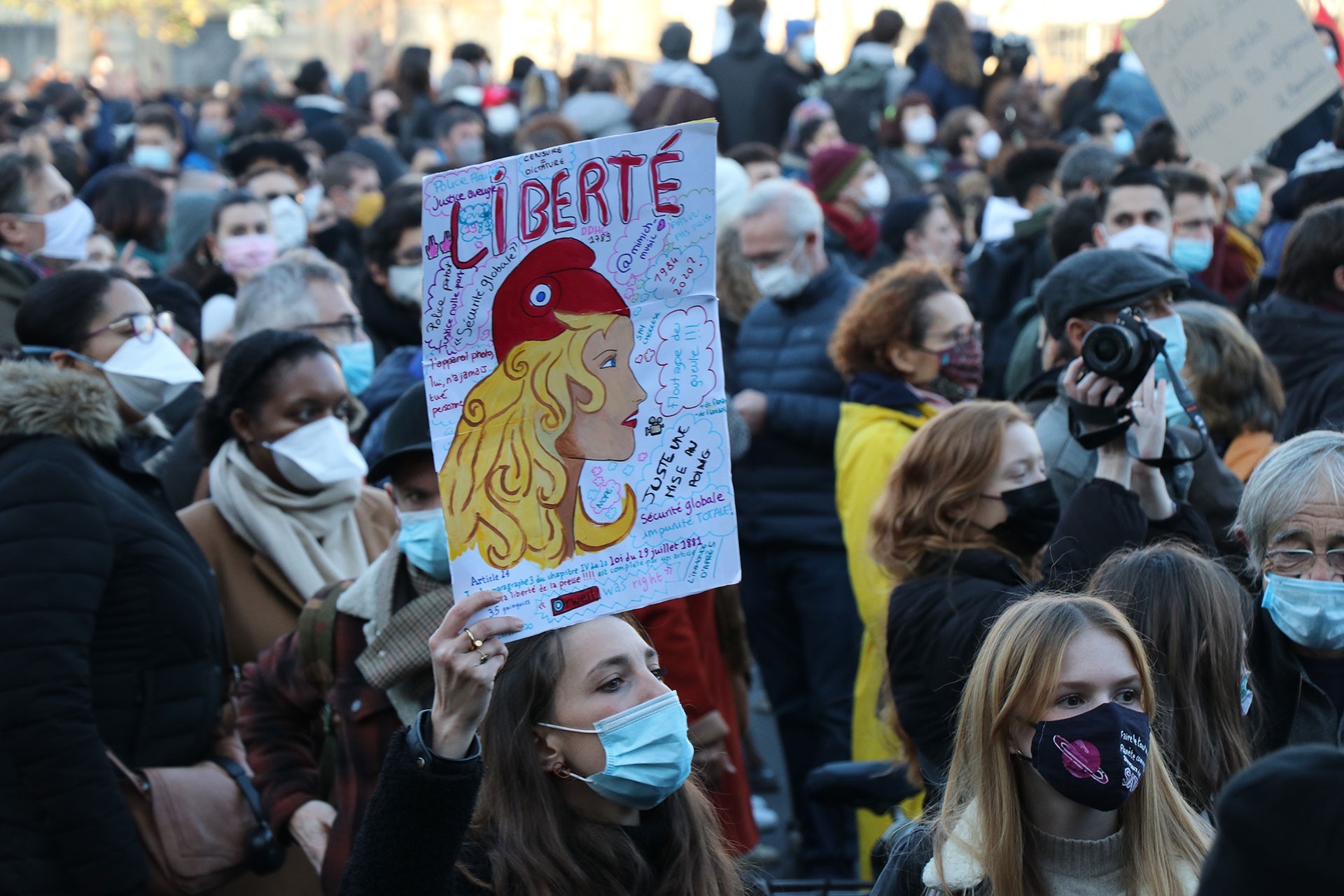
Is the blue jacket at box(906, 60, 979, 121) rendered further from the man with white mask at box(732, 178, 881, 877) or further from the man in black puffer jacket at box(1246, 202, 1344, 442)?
the man in black puffer jacket at box(1246, 202, 1344, 442)

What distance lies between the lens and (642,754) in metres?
2.73

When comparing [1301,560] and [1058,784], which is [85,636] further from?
[1301,560]

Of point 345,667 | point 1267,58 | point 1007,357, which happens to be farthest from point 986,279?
point 345,667

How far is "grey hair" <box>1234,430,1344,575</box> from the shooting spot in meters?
3.25

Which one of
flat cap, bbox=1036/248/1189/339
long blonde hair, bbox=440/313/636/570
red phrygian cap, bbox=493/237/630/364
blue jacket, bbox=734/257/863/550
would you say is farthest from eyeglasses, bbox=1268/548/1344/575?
blue jacket, bbox=734/257/863/550

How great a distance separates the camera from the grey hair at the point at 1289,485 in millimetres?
3246

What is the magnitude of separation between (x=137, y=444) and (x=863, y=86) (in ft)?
26.4

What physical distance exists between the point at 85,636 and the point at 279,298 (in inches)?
82.5

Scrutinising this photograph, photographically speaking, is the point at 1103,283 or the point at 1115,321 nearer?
the point at 1115,321

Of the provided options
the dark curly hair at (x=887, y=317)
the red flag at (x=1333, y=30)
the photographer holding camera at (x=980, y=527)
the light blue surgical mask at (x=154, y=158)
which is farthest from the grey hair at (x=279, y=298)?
the red flag at (x=1333, y=30)

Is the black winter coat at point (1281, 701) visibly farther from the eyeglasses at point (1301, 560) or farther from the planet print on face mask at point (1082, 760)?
the planet print on face mask at point (1082, 760)

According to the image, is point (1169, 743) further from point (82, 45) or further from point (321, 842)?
point (82, 45)

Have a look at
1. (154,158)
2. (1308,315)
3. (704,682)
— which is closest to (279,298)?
(704,682)

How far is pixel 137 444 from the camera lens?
16.8ft
